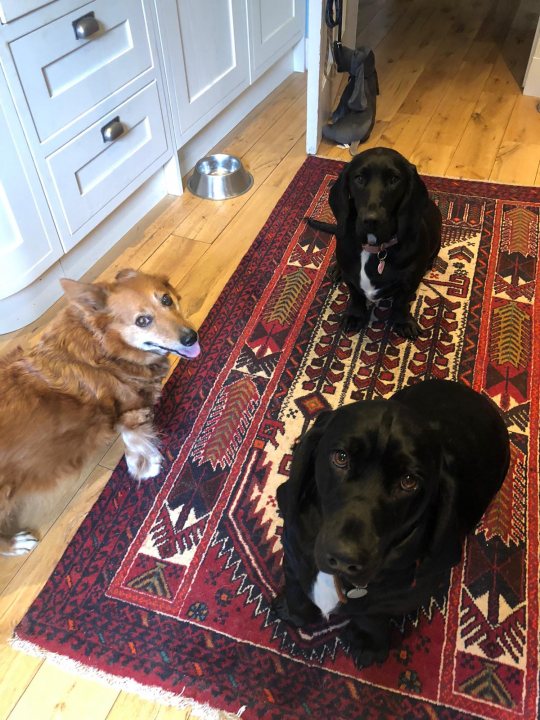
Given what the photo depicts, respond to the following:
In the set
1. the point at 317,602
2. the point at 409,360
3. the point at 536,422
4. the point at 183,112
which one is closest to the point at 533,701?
the point at 317,602

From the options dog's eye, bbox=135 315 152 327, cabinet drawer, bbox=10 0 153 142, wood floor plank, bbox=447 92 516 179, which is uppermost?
cabinet drawer, bbox=10 0 153 142

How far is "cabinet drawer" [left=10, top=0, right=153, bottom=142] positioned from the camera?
176 centimetres

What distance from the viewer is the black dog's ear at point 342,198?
5.70ft

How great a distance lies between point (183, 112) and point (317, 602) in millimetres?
2263

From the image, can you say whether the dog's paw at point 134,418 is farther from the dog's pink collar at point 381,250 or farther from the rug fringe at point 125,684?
the dog's pink collar at point 381,250

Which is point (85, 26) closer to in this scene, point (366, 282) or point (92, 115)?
point (92, 115)

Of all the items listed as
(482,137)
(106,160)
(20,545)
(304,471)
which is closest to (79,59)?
(106,160)

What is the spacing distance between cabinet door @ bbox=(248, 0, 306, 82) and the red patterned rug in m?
1.56

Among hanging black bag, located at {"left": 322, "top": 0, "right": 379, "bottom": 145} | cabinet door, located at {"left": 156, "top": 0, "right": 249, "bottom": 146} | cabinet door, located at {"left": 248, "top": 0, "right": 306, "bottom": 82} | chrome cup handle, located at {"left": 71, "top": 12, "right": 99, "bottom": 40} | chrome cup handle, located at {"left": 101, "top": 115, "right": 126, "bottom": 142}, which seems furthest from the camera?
cabinet door, located at {"left": 248, "top": 0, "right": 306, "bottom": 82}

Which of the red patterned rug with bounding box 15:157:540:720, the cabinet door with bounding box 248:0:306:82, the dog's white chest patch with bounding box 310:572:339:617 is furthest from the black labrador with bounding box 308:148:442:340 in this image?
the cabinet door with bounding box 248:0:306:82

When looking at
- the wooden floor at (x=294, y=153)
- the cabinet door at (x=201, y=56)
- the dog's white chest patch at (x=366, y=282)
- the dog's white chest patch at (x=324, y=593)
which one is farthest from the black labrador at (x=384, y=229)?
the cabinet door at (x=201, y=56)

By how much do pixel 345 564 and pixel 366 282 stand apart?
1.15 meters

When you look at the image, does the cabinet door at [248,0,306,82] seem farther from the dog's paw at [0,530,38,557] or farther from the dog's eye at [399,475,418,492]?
the dog's eye at [399,475,418,492]

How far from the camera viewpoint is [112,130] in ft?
6.99
